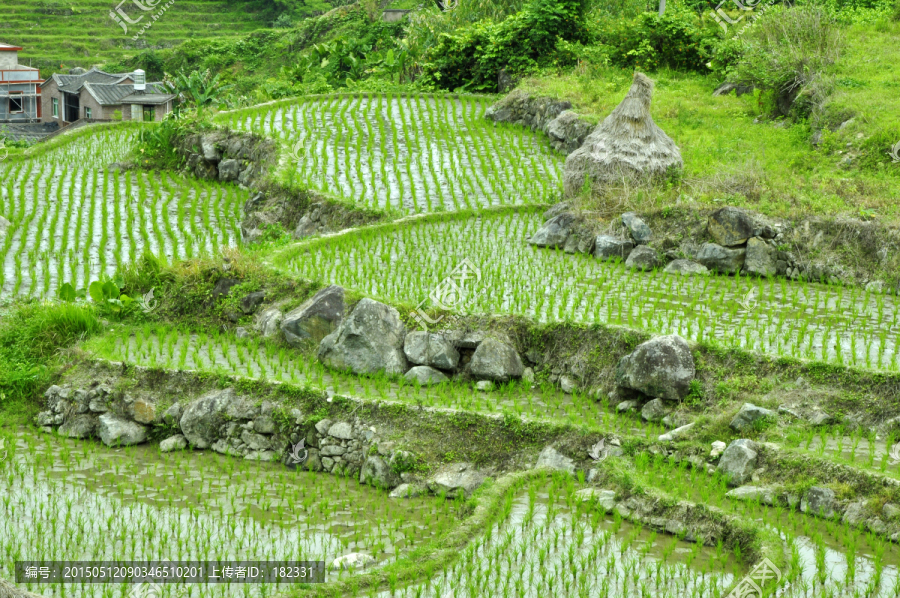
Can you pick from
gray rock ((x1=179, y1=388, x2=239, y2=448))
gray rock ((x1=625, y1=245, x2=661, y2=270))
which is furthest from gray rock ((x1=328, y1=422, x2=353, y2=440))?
gray rock ((x1=625, y1=245, x2=661, y2=270))

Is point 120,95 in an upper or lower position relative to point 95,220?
upper

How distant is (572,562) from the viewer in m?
5.70

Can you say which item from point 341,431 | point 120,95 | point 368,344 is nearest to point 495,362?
point 368,344

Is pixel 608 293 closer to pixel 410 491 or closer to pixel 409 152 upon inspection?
pixel 410 491

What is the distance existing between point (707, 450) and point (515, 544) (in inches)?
71.7

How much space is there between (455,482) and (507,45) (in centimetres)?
1480

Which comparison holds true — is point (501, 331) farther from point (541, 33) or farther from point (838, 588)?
point (541, 33)

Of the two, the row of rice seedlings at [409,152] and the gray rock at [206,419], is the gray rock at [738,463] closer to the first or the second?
the gray rock at [206,419]

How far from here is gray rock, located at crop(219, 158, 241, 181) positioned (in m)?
16.4

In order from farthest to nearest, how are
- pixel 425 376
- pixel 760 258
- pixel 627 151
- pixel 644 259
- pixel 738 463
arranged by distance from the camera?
1. pixel 627 151
2. pixel 644 259
3. pixel 760 258
4. pixel 425 376
5. pixel 738 463

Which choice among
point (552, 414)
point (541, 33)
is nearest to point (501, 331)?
point (552, 414)

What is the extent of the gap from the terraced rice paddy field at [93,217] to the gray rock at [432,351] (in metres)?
3.90

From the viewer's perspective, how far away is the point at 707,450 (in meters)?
6.93

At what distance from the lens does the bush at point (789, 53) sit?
1516cm
